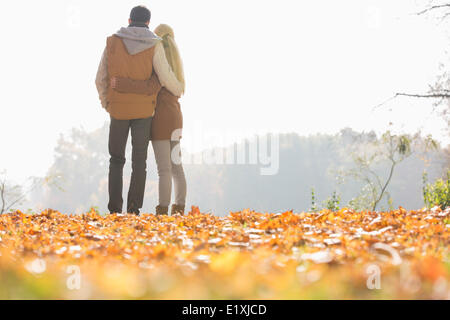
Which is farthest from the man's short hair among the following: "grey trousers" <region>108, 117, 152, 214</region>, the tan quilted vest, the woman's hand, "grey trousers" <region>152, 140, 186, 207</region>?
"grey trousers" <region>152, 140, 186, 207</region>

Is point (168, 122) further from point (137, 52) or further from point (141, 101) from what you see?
point (137, 52)

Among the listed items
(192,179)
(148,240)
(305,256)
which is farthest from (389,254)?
(192,179)

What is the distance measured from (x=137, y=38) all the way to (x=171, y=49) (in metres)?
0.52

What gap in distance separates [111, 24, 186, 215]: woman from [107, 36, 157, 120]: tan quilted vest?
0.34 ft

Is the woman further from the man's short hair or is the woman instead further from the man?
the man's short hair

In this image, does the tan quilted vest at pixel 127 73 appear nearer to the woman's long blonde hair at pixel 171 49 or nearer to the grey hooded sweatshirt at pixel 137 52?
the grey hooded sweatshirt at pixel 137 52

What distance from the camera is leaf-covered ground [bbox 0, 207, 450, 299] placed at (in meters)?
1.46

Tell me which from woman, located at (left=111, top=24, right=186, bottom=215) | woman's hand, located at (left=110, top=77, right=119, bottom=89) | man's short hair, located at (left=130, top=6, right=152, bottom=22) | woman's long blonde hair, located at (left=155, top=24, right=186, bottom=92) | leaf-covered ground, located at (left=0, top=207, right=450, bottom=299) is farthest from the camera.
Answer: woman's long blonde hair, located at (left=155, top=24, right=186, bottom=92)

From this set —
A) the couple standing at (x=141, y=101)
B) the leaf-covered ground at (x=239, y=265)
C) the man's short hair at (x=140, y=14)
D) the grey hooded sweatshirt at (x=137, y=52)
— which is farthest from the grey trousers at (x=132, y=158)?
the leaf-covered ground at (x=239, y=265)

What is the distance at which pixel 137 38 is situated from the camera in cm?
497

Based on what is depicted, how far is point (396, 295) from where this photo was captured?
1.44 m

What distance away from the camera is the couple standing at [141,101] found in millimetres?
4980
